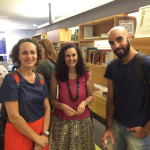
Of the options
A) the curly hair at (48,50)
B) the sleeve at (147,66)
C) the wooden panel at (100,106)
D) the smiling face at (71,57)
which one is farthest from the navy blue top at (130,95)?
the wooden panel at (100,106)

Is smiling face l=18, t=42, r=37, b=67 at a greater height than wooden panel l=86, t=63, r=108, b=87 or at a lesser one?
greater

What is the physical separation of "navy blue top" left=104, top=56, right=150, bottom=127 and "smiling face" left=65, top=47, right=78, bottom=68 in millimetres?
427

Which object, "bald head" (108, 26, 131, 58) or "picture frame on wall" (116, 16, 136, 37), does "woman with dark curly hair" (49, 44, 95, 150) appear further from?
"picture frame on wall" (116, 16, 136, 37)

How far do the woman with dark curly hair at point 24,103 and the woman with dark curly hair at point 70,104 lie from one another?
23 centimetres

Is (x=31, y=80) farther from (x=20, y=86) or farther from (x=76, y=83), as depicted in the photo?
(x=76, y=83)

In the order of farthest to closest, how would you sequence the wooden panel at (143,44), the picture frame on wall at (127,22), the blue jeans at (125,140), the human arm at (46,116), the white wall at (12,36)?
the white wall at (12,36)
the picture frame on wall at (127,22)
the wooden panel at (143,44)
the human arm at (46,116)
the blue jeans at (125,140)

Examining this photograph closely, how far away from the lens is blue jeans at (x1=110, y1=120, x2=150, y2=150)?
120 cm

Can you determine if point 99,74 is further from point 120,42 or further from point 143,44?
point 120,42

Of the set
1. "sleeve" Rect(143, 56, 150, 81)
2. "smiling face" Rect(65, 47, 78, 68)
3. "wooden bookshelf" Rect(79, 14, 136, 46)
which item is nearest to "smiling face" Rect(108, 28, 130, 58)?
"sleeve" Rect(143, 56, 150, 81)

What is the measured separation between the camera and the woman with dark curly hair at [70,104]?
Answer: 4.90 feet

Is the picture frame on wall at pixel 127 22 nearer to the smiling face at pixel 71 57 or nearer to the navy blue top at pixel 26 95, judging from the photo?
the smiling face at pixel 71 57

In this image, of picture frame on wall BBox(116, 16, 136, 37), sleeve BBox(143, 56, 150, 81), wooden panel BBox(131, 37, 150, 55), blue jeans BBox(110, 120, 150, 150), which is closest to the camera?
sleeve BBox(143, 56, 150, 81)

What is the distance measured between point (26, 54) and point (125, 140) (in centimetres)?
111

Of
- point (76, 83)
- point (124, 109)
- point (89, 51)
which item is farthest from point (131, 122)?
point (89, 51)
